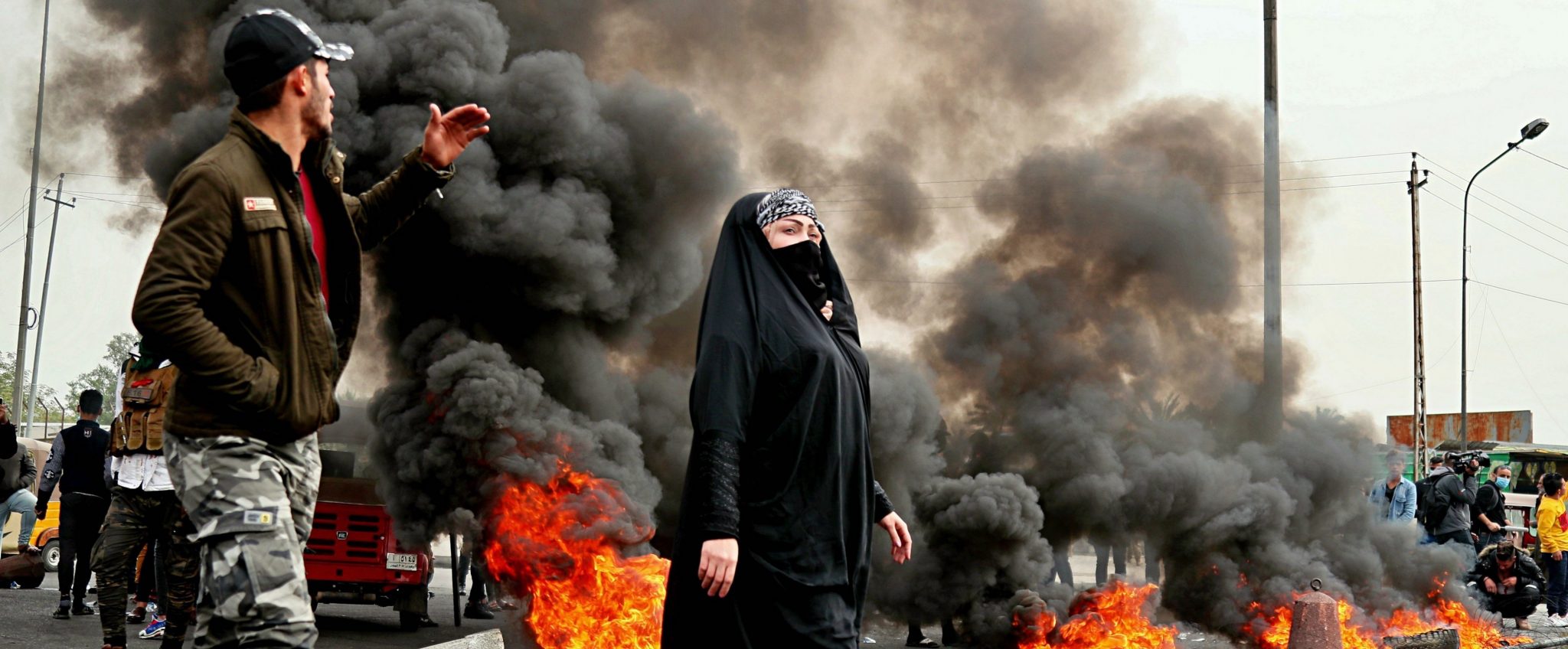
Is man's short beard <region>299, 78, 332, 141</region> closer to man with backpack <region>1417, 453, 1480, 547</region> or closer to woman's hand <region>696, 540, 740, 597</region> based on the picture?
woman's hand <region>696, 540, 740, 597</region>

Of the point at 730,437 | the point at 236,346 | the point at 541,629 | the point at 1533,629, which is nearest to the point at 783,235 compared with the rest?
the point at 730,437

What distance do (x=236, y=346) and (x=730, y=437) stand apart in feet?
3.59

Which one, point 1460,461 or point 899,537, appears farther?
point 1460,461

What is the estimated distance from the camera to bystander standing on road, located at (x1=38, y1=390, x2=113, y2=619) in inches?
324

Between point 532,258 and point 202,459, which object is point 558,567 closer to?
point 532,258

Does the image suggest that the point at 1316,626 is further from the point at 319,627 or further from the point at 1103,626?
the point at 319,627

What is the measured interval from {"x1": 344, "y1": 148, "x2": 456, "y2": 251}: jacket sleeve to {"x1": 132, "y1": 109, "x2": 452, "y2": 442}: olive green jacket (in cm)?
40

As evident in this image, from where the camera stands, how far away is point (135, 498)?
6074 millimetres

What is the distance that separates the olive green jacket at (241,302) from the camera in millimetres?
2326

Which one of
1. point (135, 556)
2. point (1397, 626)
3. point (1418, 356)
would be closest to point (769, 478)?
A: point (135, 556)

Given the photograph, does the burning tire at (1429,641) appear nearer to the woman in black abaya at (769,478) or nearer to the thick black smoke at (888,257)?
the thick black smoke at (888,257)

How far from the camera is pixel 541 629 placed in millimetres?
9805

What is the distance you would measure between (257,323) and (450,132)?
777mm

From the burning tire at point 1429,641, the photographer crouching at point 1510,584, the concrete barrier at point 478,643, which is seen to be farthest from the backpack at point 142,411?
the photographer crouching at point 1510,584
